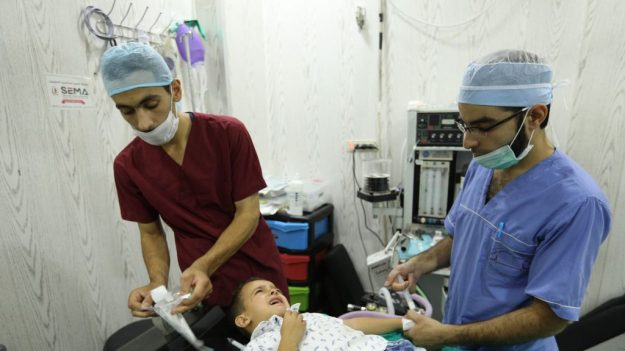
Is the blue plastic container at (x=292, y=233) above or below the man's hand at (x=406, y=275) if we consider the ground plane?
below

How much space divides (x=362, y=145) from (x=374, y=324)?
1670mm

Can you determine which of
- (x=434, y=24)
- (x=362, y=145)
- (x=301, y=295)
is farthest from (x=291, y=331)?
(x=434, y=24)

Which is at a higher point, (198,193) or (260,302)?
(198,193)

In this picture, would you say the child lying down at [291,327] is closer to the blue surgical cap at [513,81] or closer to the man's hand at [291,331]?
the man's hand at [291,331]

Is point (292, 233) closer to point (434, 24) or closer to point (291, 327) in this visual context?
point (291, 327)

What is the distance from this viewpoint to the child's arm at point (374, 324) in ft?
3.75

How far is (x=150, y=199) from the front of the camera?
4.23 ft

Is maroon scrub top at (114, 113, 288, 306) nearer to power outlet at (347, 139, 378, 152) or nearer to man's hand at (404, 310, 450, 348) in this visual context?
man's hand at (404, 310, 450, 348)

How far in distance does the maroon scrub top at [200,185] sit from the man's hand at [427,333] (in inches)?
26.2

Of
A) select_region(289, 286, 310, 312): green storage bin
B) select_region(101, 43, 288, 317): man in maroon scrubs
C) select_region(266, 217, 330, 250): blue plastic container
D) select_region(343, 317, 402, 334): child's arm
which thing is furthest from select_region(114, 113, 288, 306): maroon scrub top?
select_region(289, 286, 310, 312): green storage bin

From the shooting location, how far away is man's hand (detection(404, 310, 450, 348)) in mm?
1041

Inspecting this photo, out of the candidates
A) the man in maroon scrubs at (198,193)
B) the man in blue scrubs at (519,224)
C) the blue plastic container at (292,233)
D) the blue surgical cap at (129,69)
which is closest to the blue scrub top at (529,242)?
the man in blue scrubs at (519,224)

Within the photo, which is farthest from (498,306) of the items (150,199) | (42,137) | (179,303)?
(42,137)

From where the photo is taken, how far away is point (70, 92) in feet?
5.20
